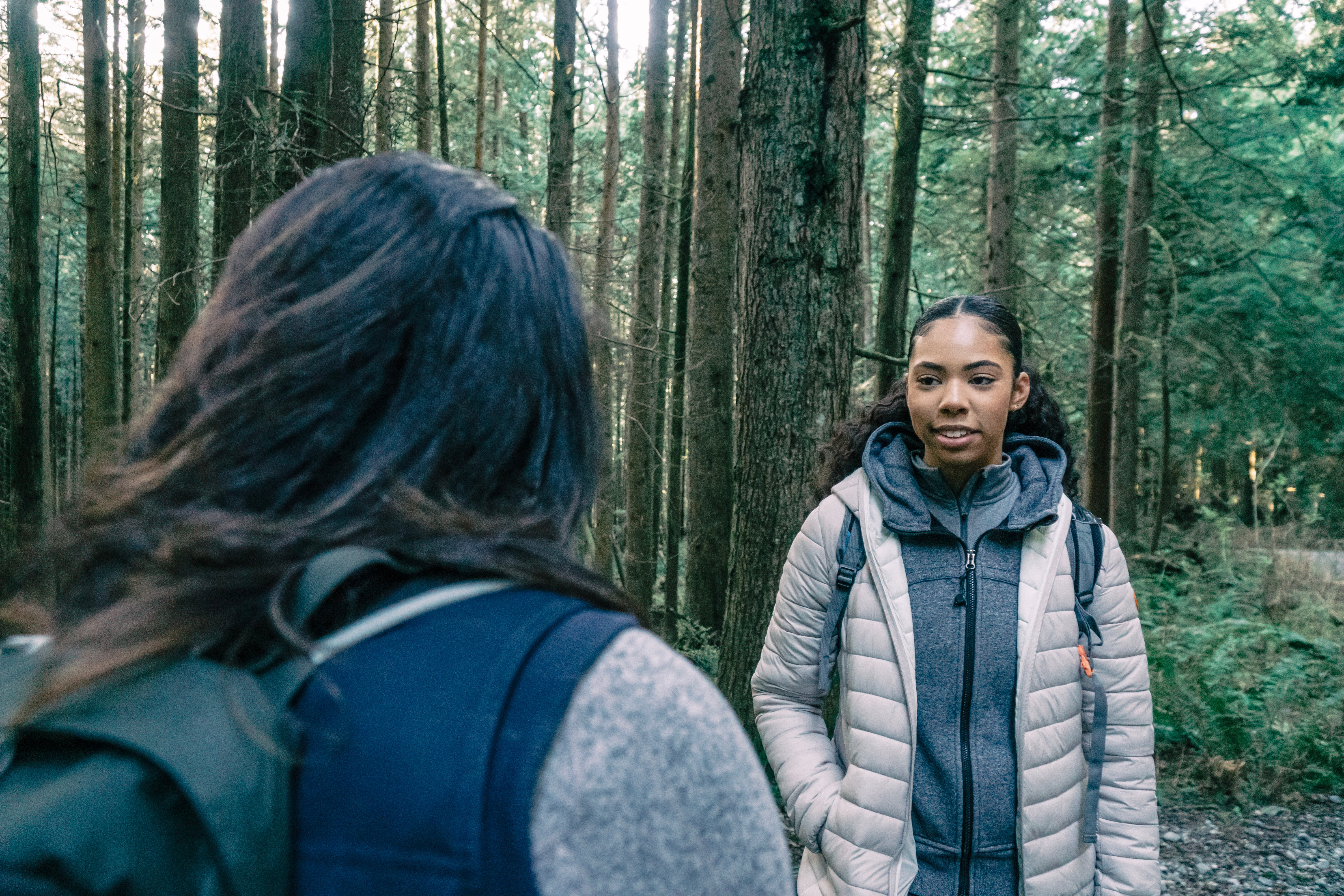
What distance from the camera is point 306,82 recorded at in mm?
5754

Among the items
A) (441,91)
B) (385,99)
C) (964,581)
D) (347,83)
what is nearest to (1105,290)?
(441,91)

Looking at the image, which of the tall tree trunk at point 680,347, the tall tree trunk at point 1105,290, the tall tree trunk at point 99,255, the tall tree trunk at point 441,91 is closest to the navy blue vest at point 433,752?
the tall tree trunk at point 441,91

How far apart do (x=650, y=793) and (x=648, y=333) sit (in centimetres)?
1011

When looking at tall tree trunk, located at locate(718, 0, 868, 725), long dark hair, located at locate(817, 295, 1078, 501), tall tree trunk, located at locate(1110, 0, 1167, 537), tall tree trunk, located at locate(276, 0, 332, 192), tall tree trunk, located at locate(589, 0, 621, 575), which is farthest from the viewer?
tall tree trunk, located at locate(1110, 0, 1167, 537)

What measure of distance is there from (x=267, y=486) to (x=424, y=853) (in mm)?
400

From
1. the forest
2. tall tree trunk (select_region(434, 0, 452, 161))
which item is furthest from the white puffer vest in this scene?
tall tree trunk (select_region(434, 0, 452, 161))

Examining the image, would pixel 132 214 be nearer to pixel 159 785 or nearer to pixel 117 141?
pixel 117 141

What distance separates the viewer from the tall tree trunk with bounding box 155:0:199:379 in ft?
24.3

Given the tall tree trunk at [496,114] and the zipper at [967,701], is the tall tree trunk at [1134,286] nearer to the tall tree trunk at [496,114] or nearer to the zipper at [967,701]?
the tall tree trunk at [496,114]

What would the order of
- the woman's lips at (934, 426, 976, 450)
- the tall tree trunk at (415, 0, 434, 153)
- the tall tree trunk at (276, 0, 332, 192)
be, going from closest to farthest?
the woman's lips at (934, 426, 976, 450) → the tall tree trunk at (276, 0, 332, 192) → the tall tree trunk at (415, 0, 434, 153)

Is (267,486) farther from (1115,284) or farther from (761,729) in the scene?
(1115,284)

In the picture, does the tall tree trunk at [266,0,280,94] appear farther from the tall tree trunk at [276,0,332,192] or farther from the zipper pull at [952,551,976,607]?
the zipper pull at [952,551,976,607]

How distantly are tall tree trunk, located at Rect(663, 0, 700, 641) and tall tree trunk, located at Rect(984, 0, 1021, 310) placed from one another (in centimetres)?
359

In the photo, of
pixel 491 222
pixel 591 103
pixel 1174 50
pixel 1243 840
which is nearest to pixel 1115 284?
pixel 1174 50
